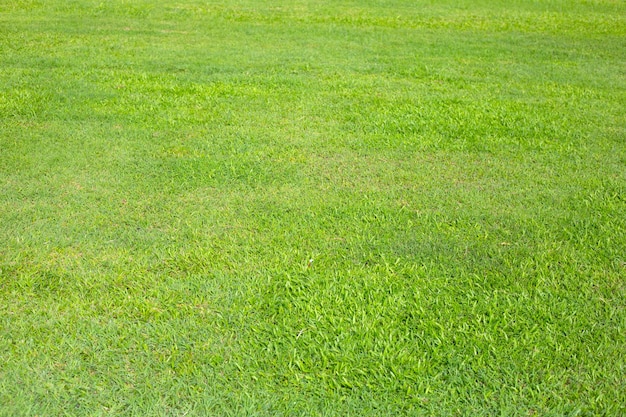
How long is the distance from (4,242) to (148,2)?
9872 millimetres

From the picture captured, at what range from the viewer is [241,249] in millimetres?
3252

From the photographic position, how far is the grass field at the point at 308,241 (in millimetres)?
2404

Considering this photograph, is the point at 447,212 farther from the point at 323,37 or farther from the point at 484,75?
the point at 323,37

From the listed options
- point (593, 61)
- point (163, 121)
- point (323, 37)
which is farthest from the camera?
point (323, 37)

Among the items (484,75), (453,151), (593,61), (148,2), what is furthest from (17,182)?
(148,2)

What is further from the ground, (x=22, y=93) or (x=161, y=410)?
(x=22, y=93)

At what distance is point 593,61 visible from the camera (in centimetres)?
→ 795

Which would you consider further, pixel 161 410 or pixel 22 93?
pixel 22 93

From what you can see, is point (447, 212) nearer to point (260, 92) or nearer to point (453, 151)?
point (453, 151)

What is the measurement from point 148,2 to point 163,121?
798cm

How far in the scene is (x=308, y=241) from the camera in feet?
11.0

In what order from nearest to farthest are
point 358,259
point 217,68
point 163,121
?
point 358,259 → point 163,121 → point 217,68

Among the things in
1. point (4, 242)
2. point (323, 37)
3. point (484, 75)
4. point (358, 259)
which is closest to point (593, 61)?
point (484, 75)

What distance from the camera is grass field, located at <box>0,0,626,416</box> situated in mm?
2404
